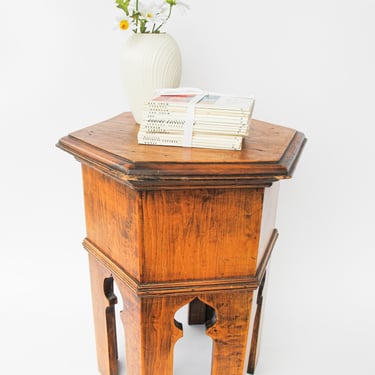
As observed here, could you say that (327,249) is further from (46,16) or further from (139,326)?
(46,16)

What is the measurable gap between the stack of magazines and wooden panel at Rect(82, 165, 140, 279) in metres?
0.17

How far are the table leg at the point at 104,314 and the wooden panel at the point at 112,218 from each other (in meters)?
0.12

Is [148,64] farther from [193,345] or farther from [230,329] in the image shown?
[193,345]

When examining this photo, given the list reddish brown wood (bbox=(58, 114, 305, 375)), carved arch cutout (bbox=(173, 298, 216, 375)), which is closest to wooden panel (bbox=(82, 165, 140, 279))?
reddish brown wood (bbox=(58, 114, 305, 375))

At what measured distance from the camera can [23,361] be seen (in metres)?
1.78

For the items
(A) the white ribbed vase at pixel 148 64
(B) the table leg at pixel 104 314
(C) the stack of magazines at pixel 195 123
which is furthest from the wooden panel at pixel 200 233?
(A) the white ribbed vase at pixel 148 64

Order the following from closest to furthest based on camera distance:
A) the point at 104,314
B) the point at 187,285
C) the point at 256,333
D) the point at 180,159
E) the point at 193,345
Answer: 1. the point at 180,159
2. the point at 187,285
3. the point at 104,314
4. the point at 256,333
5. the point at 193,345

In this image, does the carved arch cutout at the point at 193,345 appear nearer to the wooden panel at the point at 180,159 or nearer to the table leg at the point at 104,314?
the table leg at the point at 104,314

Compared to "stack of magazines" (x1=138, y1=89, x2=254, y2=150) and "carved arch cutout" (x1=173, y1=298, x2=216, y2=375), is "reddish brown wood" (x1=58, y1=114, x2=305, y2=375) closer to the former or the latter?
"stack of magazines" (x1=138, y1=89, x2=254, y2=150)

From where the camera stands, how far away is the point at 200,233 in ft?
3.81

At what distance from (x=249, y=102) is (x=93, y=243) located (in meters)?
0.65

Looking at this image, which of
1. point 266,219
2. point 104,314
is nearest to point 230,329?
point 266,219

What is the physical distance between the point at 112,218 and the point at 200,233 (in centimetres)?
27

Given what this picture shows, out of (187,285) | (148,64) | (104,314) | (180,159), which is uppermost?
(148,64)
